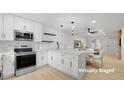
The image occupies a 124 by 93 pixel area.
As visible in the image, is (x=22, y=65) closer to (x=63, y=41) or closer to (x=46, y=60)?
(x=46, y=60)

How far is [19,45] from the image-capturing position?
3115 mm

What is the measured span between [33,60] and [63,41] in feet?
9.54

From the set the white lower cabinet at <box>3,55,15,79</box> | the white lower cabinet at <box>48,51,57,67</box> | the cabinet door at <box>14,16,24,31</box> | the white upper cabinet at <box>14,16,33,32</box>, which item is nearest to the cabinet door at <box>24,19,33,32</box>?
the white upper cabinet at <box>14,16,33,32</box>

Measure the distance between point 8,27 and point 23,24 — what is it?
563mm

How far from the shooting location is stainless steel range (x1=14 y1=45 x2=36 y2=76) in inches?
108

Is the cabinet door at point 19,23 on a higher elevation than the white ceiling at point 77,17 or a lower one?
lower

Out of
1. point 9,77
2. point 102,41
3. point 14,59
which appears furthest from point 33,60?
point 102,41

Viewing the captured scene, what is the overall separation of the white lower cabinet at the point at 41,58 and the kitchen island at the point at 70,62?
43cm

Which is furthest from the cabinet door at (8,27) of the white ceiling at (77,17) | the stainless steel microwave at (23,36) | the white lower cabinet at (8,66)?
the white lower cabinet at (8,66)

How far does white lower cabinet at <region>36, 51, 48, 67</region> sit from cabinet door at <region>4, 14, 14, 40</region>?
1.28m

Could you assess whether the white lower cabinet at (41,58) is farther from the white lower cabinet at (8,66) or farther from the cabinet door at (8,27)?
the cabinet door at (8,27)

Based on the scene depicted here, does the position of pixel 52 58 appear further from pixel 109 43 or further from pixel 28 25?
pixel 109 43

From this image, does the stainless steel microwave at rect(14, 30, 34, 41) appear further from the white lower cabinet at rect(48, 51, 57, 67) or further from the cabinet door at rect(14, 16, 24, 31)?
the white lower cabinet at rect(48, 51, 57, 67)

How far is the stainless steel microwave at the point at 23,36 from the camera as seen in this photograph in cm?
283
